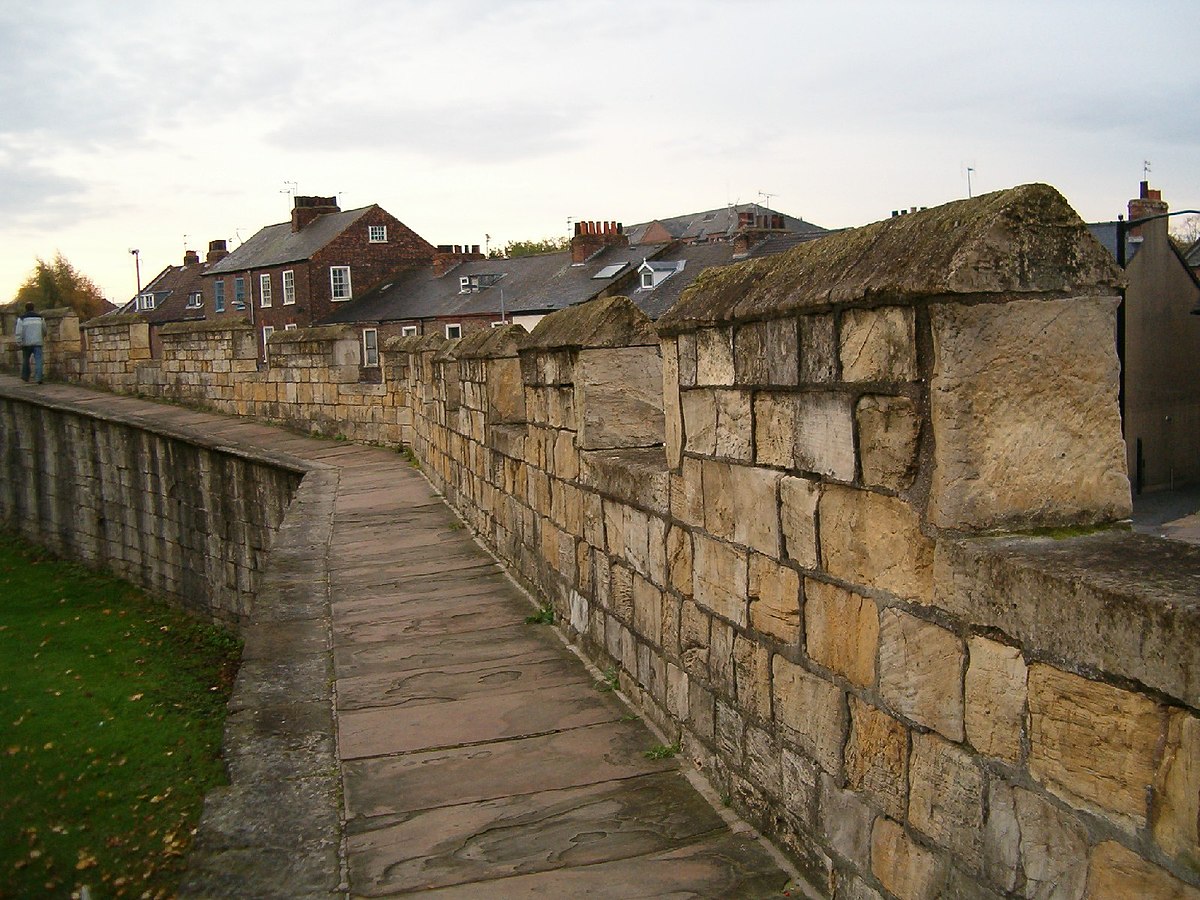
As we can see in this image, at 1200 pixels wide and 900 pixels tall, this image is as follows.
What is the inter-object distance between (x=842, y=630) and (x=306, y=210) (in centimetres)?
4898

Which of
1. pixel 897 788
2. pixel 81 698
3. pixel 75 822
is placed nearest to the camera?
pixel 897 788

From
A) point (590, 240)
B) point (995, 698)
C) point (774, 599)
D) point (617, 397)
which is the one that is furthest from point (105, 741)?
point (590, 240)

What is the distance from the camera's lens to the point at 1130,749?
7.30 ft

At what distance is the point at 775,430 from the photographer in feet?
12.2

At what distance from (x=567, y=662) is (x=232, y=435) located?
11562mm

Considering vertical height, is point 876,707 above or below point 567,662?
above

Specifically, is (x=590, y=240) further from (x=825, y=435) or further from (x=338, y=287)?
(x=825, y=435)

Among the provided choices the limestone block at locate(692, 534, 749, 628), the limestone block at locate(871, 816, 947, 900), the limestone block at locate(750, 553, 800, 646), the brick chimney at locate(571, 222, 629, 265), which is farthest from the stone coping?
the brick chimney at locate(571, 222, 629, 265)

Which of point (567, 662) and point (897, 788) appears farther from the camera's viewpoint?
point (567, 662)

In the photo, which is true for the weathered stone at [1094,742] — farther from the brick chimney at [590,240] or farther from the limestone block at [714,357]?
the brick chimney at [590,240]

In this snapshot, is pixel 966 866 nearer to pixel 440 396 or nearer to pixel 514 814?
pixel 514 814

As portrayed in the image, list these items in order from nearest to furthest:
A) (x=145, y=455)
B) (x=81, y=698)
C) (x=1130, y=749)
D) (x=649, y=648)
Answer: (x=1130, y=749) < (x=649, y=648) < (x=81, y=698) < (x=145, y=455)

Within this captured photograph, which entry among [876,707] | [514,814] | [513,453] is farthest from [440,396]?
[876,707]

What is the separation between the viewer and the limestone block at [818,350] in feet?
10.8
